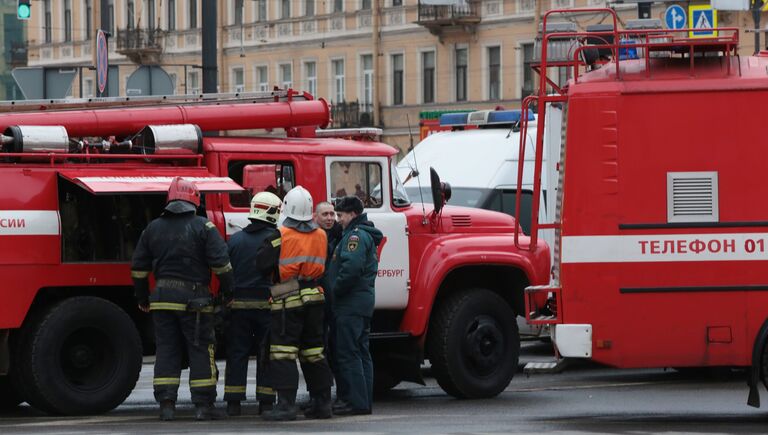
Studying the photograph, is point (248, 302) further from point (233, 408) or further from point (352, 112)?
point (352, 112)

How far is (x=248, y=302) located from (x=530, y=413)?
233 cm

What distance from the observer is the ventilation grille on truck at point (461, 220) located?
49.5ft

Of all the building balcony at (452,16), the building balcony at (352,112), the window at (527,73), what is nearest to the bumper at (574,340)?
the window at (527,73)

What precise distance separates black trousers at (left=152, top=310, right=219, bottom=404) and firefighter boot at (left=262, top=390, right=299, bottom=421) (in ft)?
1.63

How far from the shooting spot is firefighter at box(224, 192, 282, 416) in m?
13.3

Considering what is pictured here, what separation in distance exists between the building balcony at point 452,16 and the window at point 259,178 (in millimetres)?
39890

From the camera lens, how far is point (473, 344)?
14.9 metres

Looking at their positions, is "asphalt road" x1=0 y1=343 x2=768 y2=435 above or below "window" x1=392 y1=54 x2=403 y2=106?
below

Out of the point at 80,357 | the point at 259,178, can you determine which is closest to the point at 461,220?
the point at 259,178

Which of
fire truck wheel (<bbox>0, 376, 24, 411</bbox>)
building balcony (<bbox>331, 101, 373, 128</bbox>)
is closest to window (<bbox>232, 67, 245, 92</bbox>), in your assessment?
building balcony (<bbox>331, 101, 373, 128</bbox>)

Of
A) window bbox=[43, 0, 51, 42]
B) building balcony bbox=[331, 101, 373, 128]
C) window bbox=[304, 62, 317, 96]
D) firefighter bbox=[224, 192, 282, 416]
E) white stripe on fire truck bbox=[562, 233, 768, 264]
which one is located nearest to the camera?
white stripe on fire truck bbox=[562, 233, 768, 264]

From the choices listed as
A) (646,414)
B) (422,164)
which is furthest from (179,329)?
(422,164)

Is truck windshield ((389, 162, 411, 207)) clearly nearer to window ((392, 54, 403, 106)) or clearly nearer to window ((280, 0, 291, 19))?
window ((392, 54, 403, 106))

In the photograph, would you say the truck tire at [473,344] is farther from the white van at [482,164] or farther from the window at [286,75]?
the window at [286,75]
